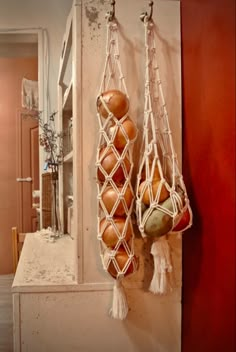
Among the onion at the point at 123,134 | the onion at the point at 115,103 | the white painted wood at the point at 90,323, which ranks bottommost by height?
the white painted wood at the point at 90,323

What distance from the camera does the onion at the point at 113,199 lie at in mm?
951

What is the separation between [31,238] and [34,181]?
1.47 m

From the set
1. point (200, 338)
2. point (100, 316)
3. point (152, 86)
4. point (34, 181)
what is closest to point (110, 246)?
point (100, 316)

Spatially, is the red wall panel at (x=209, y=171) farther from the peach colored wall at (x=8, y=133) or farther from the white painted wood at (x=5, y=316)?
the peach colored wall at (x=8, y=133)

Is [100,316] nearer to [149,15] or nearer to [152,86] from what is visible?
[152,86]

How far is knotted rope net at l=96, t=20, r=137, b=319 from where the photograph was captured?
3.12ft

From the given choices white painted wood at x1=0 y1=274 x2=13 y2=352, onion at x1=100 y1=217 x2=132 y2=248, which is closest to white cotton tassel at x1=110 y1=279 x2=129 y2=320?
onion at x1=100 y1=217 x2=132 y2=248

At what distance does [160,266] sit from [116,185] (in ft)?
0.88

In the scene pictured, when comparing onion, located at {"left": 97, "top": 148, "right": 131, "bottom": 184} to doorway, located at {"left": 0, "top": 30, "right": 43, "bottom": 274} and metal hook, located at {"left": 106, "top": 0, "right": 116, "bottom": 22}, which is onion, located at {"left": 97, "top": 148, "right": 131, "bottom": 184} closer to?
metal hook, located at {"left": 106, "top": 0, "right": 116, "bottom": 22}

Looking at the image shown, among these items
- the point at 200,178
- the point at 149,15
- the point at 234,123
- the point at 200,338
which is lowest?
the point at 200,338

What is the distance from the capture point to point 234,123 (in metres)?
0.79

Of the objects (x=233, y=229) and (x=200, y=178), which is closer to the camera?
(x=233, y=229)

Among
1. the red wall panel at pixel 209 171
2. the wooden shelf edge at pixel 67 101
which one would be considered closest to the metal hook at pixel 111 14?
the red wall panel at pixel 209 171

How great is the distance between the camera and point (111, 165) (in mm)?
→ 949
